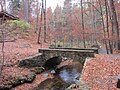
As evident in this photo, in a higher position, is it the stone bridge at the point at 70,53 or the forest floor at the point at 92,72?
the stone bridge at the point at 70,53

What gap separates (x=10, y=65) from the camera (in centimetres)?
1349

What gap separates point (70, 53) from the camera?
1493 cm

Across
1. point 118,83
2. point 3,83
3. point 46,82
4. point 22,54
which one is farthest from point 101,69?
point 22,54

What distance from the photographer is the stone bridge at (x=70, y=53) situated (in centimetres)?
1426

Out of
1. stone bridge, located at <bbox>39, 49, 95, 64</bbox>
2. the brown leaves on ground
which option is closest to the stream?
the brown leaves on ground

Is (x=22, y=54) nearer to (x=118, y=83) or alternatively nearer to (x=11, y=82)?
(x=11, y=82)

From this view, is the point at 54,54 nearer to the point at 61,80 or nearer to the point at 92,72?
the point at 61,80

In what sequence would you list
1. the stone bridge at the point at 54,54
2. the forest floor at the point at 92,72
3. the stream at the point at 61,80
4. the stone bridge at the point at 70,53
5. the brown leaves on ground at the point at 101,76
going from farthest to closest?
the stone bridge at the point at 54,54
the stone bridge at the point at 70,53
the stream at the point at 61,80
the forest floor at the point at 92,72
the brown leaves on ground at the point at 101,76

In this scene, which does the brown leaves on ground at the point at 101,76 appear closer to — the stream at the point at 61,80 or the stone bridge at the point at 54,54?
the stream at the point at 61,80

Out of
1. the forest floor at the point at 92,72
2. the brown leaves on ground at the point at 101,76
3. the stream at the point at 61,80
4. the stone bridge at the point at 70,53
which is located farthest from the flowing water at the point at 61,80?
the stone bridge at the point at 70,53

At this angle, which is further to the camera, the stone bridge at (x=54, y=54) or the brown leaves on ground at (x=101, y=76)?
the stone bridge at (x=54, y=54)

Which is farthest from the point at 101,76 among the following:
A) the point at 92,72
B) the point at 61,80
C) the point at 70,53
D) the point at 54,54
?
the point at 54,54

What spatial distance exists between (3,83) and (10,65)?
2691 millimetres

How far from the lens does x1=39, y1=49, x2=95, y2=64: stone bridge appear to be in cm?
1426
